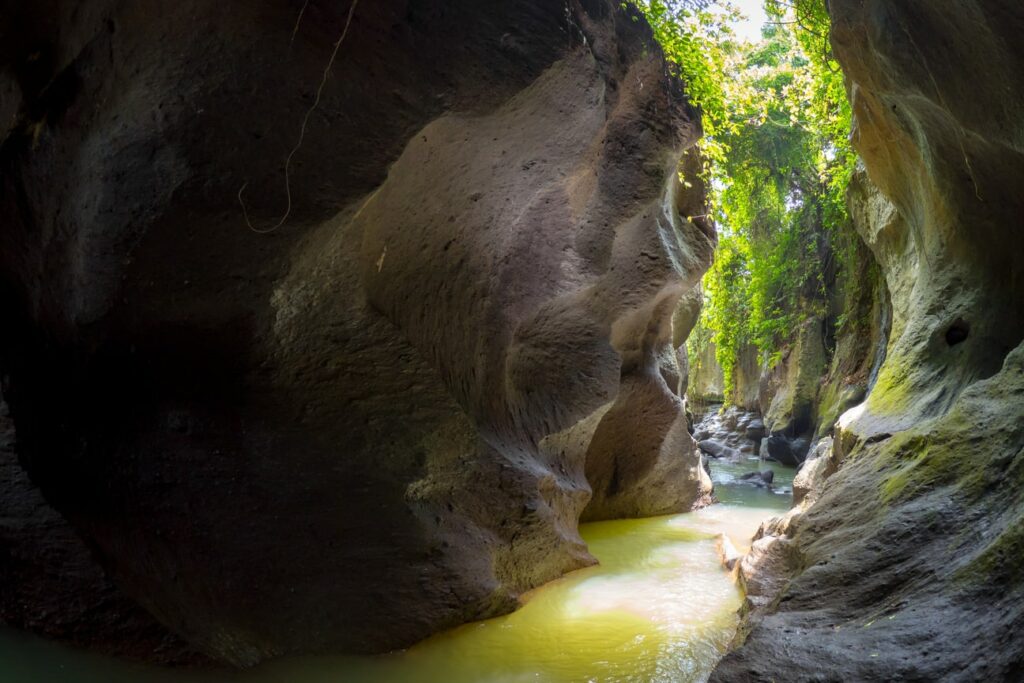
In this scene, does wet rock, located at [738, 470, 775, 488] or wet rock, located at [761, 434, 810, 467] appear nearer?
wet rock, located at [738, 470, 775, 488]

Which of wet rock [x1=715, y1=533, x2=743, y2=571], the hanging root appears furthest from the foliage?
the hanging root

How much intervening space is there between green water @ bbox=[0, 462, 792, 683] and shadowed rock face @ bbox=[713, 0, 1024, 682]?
1.69ft

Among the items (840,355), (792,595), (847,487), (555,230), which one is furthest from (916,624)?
(840,355)

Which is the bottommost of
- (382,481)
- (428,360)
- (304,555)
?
(304,555)

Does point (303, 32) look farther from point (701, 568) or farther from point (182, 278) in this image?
point (701, 568)

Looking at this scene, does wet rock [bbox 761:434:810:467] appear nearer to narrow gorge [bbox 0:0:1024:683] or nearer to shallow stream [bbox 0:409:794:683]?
shallow stream [bbox 0:409:794:683]

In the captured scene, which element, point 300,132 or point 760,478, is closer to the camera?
point 300,132

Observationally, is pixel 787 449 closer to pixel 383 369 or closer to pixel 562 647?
pixel 562 647

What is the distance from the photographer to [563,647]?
11.9ft

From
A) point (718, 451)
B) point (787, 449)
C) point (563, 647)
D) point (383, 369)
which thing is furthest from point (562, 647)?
point (718, 451)

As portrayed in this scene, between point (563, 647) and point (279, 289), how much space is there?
2.38 m

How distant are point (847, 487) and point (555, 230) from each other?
9.45ft

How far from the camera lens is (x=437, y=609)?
3.81 metres

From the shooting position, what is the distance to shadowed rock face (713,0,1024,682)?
229cm
